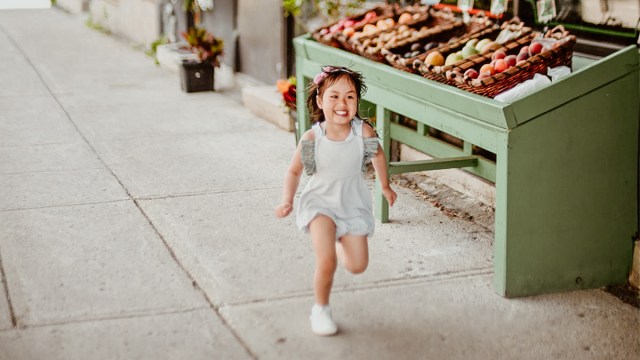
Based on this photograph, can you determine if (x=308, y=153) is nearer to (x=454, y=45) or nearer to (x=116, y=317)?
(x=116, y=317)

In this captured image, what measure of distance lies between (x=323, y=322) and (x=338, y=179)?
656mm

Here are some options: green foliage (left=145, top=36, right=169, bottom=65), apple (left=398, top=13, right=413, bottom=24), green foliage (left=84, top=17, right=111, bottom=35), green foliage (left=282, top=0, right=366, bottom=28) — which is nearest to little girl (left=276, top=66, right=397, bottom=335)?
apple (left=398, top=13, right=413, bottom=24)

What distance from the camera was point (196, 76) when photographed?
10.4 m

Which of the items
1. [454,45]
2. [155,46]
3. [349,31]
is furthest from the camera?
[155,46]

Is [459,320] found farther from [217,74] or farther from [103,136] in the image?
[217,74]

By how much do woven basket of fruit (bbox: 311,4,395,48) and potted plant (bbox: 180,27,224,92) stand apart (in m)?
3.57

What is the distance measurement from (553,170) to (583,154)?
177 millimetres

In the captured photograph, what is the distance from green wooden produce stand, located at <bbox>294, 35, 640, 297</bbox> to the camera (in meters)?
4.36

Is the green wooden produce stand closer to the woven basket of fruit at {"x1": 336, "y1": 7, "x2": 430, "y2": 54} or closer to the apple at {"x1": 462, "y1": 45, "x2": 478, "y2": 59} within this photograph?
the apple at {"x1": 462, "y1": 45, "x2": 478, "y2": 59}

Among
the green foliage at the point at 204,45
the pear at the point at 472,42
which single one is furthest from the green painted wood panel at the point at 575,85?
the green foliage at the point at 204,45

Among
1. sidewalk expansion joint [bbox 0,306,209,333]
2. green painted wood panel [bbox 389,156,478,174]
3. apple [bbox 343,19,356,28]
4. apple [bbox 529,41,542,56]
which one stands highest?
apple [bbox 529,41,542,56]

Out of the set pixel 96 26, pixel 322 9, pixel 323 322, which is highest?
pixel 322 9

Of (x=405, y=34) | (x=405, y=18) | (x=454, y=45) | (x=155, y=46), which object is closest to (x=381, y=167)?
(x=454, y=45)

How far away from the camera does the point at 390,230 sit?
18.6 feet
